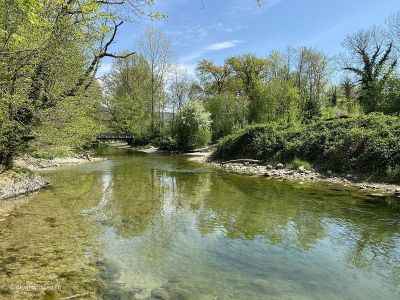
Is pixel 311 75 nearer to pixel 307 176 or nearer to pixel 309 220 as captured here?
pixel 307 176

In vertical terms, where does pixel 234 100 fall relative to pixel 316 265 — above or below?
above

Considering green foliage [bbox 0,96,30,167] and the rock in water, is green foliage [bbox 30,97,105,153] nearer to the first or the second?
green foliage [bbox 0,96,30,167]

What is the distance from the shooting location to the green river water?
247 inches

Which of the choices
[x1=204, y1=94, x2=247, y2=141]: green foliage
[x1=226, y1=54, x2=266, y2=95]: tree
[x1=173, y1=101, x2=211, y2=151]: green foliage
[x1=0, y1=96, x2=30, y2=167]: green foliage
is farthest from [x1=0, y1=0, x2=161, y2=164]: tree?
[x1=226, y1=54, x2=266, y2=95]: tree

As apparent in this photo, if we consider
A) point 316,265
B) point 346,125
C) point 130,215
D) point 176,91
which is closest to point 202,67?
point 176,91

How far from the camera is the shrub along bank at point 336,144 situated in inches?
706

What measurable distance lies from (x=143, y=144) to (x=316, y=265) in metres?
46.4

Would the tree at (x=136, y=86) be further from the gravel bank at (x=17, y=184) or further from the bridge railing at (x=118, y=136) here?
the gravel bank at (x=17, y=184)

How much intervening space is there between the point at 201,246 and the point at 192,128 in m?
31.5

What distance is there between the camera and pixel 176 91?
57.7m

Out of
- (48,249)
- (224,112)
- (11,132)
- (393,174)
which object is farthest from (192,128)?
(48,249)

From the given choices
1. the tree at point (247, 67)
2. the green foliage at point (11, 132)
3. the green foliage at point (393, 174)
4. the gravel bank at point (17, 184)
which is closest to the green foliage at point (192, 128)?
the tree at point (247, 67)

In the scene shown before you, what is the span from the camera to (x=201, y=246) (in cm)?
855

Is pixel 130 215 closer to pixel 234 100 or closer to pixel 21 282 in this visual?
pixel 21 282
